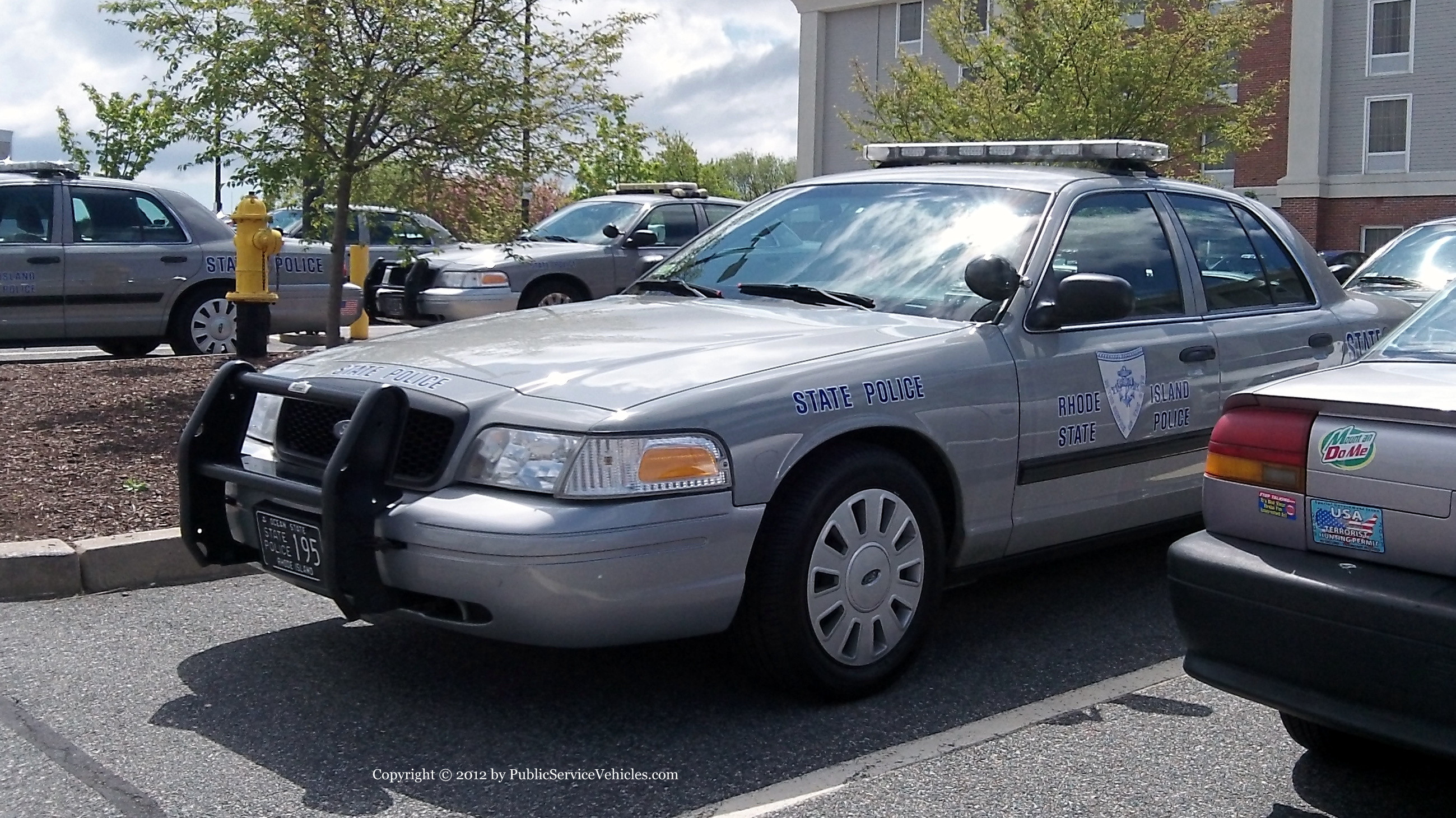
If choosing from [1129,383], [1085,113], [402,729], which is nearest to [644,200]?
[1085,113]

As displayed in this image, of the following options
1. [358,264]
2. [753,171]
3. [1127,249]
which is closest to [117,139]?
[358,264]

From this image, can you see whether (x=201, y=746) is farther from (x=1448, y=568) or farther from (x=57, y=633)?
(x=1448, y=568)

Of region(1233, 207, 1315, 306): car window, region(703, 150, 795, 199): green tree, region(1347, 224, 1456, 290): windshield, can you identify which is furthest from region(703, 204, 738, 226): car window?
region(703, 150, 795, 199): green tree

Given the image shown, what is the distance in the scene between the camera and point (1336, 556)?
3.28m

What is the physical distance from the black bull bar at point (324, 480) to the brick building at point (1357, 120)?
3382cm

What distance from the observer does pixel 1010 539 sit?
4.73 m

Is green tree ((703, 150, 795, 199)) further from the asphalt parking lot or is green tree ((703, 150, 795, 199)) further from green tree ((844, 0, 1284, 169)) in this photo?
the asphalt parking lot

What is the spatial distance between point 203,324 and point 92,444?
4.23 metres

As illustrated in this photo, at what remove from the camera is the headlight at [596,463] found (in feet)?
12.3

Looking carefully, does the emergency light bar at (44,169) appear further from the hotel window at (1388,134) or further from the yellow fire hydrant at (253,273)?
the hotel window at (1388,134)

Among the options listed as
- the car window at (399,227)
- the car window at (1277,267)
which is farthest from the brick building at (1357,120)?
the car window at (1277,267)

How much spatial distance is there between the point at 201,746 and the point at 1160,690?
2.75 m

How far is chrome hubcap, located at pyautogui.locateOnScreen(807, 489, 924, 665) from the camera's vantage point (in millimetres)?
4098

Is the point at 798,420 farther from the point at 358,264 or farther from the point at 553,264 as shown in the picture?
the point at 358,264
